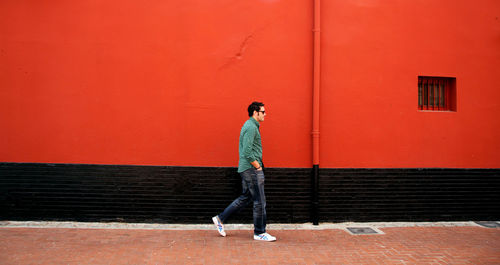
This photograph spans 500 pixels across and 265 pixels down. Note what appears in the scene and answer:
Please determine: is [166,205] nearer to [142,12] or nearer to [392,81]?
[142,12]

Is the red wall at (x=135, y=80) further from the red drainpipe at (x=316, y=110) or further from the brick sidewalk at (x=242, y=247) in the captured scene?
the brick sidewalk at (x=242, y=247)

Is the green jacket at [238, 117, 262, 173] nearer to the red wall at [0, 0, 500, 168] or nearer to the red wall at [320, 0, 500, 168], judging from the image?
the red wall at [0, 0, 500, 168]

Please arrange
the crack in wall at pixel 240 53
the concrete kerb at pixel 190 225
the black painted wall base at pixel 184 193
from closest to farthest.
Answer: the concrete kerb at pixel 190 225, the black painted wall base at pixel 184 193, the crack in wall at pixel 240 53

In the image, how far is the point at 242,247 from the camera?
4.29m


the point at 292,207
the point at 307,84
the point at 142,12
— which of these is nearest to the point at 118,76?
the point at 142,12

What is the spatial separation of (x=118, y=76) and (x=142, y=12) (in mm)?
1036

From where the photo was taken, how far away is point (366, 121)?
214 inches

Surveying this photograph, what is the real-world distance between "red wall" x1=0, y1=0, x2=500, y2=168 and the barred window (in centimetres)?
23

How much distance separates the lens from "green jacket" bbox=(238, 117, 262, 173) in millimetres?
4434

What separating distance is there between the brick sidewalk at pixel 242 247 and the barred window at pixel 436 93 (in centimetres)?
199

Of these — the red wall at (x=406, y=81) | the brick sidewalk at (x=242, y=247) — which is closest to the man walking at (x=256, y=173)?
the brick sidewalk at (x=242, y=247)

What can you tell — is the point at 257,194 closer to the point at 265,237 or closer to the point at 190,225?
the point at 265,237

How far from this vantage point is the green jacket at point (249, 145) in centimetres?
443

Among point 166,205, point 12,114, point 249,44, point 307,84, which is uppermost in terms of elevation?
point 249,44
